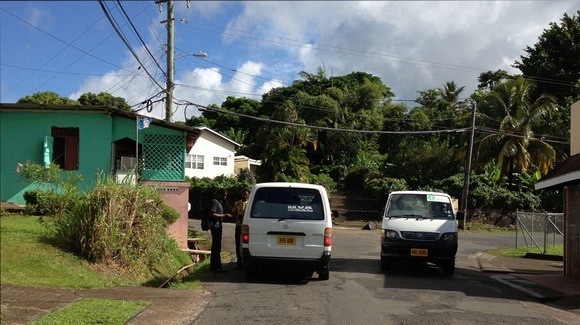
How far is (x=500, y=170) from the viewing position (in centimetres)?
3616

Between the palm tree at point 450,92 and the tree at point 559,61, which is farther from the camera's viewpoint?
the palm tree at point 450,92

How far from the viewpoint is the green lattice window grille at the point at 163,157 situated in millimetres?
16531

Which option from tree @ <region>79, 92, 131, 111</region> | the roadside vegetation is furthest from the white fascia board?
tree @ <region>79, 92, 131, 111</region>

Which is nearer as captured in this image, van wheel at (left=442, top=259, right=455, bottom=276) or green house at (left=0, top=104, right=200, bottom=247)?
van wheel at (left=442, top=259, right=455, bottom=276)

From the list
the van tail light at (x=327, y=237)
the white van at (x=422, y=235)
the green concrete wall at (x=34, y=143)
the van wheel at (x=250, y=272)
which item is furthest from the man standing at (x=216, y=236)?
the green concrete wall at (x=34, y=143)

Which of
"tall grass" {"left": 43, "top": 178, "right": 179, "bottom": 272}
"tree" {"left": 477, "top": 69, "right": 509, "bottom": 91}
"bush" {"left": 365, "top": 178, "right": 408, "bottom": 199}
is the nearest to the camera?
"tall grass" {"left": 43, "top": 178, "right": 179, "bottom": 272}

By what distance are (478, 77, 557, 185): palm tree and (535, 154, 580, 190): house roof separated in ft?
66.8

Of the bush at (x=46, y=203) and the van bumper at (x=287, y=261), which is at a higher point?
the bush at (x=46, y=203)

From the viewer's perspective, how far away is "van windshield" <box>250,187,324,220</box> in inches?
438

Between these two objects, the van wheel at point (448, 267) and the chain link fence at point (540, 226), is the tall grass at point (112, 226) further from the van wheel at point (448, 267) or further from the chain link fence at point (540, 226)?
the chain link fence at point (540, 226)

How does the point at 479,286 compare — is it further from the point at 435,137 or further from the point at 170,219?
the point at 435,137

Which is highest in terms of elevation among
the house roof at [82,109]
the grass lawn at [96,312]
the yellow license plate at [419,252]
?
the house roof at [82,109]

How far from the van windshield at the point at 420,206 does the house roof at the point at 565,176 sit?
233 cm

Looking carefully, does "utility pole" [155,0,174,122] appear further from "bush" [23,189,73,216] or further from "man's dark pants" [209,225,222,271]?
"man's dark pants" [209,225,222,271]
